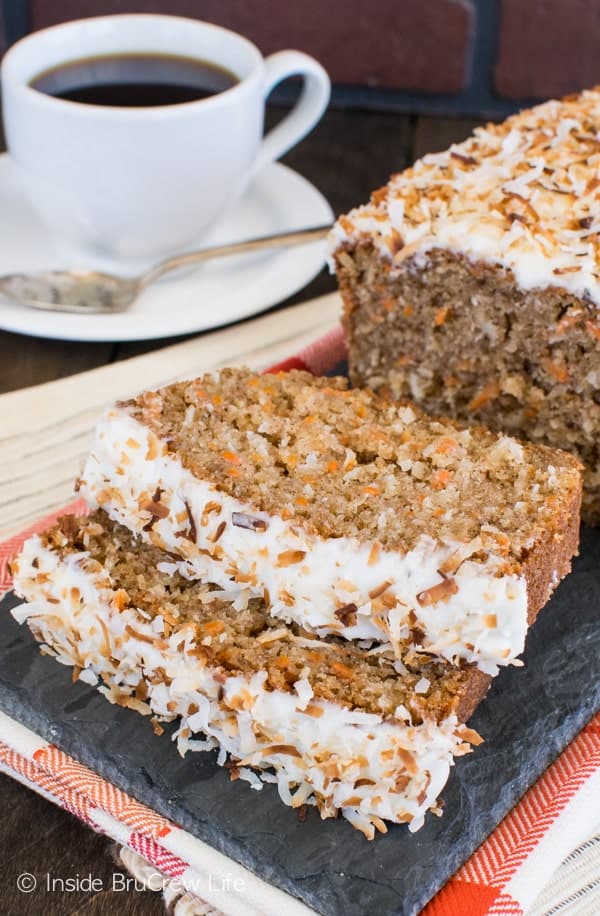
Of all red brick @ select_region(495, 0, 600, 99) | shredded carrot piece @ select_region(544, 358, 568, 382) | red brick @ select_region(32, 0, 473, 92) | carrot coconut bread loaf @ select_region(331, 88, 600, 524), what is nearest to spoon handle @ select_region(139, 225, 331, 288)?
carrot coconut bread loaf @ select_region(331, 88, 600, 524)

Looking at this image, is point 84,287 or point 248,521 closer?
point 248,521

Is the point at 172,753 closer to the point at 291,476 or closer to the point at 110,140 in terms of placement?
the point at 291,476

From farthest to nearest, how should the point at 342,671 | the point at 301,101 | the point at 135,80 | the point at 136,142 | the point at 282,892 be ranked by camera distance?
the point at 301,101
the point at 135,80
the point at 136,142
the point at 342,671
the point at 282,892

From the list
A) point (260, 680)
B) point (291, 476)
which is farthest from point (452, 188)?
point (260, 680)

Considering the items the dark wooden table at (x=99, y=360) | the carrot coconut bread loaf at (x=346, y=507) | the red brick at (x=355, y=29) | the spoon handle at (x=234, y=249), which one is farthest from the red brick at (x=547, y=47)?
the carrot coconut bread loaf at (x=346, y=507)

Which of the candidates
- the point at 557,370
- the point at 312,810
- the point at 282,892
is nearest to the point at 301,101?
the point at 557,370

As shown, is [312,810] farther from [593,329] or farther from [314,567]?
[593,329]
